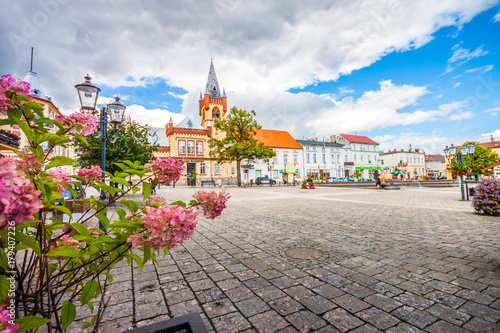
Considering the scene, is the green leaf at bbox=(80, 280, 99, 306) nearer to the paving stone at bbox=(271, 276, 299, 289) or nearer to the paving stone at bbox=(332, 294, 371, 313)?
the paving stone at bbox=(271, 276, 299, 289)

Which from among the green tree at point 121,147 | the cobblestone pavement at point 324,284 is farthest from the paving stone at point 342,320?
the green tree at point 121,147

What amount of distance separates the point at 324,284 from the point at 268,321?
3.49ft

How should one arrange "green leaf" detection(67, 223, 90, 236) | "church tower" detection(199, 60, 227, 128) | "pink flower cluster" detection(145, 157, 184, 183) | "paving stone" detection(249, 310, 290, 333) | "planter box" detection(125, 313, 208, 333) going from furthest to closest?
"church tower" detection(199, 60, 227, 128) → "paving stone" detection(249, 310, 290, 333) → "pink flower cluster" detection(145, 157, 184, 183) → "planter box" detection(125, 313, 208, 333) → "green leaf" detection(67, 223, 90, 236)

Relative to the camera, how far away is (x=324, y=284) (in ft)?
9.62

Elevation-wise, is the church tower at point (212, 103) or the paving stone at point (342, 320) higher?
the church tower at point (212, 103)

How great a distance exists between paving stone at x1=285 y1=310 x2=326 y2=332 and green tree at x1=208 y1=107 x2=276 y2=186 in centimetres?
2629

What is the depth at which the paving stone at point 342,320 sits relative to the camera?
6.97 ft

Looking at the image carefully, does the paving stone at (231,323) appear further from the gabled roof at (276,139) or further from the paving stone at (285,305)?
the gabled roof at (276,139)

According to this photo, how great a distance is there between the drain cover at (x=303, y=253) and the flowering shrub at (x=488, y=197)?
7368 millimetres

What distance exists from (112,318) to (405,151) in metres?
81.4

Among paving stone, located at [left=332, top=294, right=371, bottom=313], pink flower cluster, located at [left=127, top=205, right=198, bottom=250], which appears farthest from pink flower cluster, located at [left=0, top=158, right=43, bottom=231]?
paving stone, located at [left=332, top=294, right=371, bottom=313]

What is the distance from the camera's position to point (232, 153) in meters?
29.5

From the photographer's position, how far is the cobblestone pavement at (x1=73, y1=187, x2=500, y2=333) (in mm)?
2213

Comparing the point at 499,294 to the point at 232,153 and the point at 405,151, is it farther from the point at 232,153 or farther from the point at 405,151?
the point at 405,151
